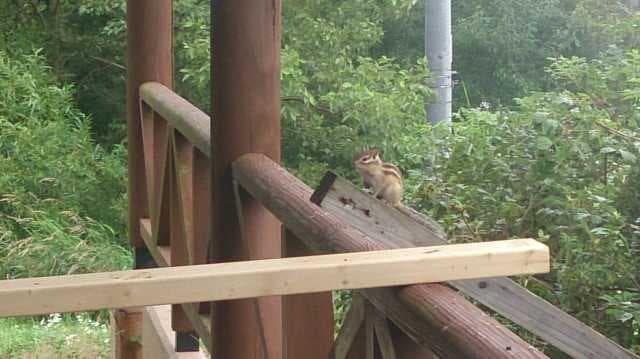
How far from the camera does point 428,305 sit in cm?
127

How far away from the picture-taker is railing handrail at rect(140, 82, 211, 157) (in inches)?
110

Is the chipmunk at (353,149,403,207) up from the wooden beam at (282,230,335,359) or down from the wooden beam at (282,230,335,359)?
up

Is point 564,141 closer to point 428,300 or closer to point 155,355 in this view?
point 155,355

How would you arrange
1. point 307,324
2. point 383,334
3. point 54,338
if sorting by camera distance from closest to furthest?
1. point 383,334
2. point 307,324
3. point 54,338

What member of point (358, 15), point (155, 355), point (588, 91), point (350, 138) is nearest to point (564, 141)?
point (588, 91)

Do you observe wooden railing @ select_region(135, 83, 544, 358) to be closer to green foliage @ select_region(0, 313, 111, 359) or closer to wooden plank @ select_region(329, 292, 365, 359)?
wooden plank @ select_region(329, 292, 365, 359)

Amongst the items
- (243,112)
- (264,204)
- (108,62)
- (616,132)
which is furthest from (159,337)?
(108,62)

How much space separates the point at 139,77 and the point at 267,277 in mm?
3022

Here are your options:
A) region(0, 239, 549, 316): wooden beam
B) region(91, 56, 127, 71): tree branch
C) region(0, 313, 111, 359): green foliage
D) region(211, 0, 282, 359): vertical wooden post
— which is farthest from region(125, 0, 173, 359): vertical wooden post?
region(91, 56, 127, 71): tree branch

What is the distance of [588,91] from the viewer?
4.30 m

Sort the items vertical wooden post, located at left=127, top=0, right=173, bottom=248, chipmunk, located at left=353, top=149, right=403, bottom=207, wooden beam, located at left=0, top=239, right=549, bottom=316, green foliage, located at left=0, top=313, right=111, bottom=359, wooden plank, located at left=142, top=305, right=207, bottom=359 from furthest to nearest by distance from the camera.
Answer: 1. green foliage, located at left=0, top=313, right=111, bottom=359
2. vertical wooden post, located at left=127, top=0, right=173, bottom=248
3. wooden plank, located at left=142, top=305, right=207, bottom=359
4. chipmunk, located at left=353, top=149, right=403, bottom=207
5. wooden beam, located at left=0, top=239, right=549, bottom=316

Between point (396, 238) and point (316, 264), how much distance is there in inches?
6.4

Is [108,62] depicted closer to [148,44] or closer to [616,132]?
[148,44]

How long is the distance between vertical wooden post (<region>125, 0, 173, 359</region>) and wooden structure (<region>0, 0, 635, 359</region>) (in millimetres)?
418
